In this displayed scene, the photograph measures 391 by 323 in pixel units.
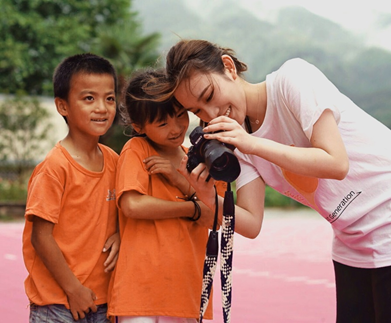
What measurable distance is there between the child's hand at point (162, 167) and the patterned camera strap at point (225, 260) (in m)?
0.28

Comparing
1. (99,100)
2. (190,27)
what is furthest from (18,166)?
(190,27)

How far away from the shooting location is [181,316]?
191 centimetres

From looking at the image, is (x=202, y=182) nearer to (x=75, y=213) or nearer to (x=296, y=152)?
(x=296, y=152)

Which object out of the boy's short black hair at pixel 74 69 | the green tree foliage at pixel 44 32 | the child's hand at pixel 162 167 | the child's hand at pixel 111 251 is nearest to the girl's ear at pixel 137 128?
the child's hand at pixel 162 167

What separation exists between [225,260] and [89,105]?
30.0 inches

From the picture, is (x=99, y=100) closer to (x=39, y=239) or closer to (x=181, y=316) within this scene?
(x=39, y=239)

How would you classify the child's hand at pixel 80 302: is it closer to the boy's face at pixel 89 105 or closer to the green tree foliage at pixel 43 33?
the boy's face at pixel 89 105

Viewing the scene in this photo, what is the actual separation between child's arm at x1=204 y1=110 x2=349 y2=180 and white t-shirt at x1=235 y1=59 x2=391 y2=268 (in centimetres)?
9

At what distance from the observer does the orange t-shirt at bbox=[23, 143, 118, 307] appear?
6.33 feet

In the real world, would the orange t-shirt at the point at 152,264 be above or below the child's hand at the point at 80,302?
above

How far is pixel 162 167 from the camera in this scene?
6.39 ft

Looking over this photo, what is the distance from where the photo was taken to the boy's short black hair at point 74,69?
2.08m

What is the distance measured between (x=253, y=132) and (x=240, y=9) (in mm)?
56555

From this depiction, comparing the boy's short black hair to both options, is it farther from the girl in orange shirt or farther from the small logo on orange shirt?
the small logo on orange shirt
